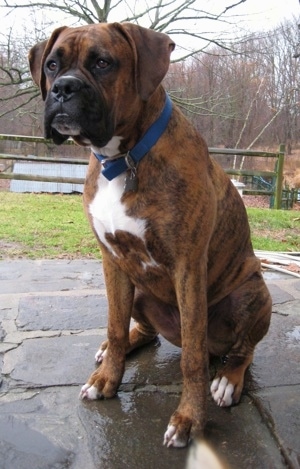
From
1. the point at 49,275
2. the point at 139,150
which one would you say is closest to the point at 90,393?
the point at 139,150

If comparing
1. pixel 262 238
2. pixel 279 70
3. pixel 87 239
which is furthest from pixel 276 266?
pixel 279 70

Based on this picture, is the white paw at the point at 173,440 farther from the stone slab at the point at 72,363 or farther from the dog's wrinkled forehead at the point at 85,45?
the dog's wrinkled forehead at the point at 85,45

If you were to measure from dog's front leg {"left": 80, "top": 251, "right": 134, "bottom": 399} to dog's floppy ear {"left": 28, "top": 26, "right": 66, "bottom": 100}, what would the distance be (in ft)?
2.81

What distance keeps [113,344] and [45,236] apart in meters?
3.98

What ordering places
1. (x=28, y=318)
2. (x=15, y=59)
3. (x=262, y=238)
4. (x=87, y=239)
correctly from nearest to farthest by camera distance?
(x=28, y=318)
(x=87, y=239)
(x=262, y=238)
(x=15, y=59)

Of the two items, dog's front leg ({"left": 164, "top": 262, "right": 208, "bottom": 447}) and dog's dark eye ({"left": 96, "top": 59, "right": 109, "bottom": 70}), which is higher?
dog's dark eye ({"left": 96, "top": 59, "right": 109, "bottom": 70})

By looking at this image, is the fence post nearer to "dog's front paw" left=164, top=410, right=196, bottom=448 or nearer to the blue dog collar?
the blue dog collar

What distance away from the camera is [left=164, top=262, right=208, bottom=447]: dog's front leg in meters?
2.08

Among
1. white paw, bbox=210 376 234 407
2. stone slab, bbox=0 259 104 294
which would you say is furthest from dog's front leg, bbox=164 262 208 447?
stone slab, bbox=0 259 104 294

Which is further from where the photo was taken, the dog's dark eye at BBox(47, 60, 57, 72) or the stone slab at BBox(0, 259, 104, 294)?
the stone slab at BBox(0, 259, 104, 294)

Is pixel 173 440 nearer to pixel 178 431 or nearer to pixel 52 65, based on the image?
pixel 178 431

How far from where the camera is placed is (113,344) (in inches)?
94.5

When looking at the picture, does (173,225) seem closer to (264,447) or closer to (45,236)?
(264,447)

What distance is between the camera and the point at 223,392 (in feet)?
7.39
